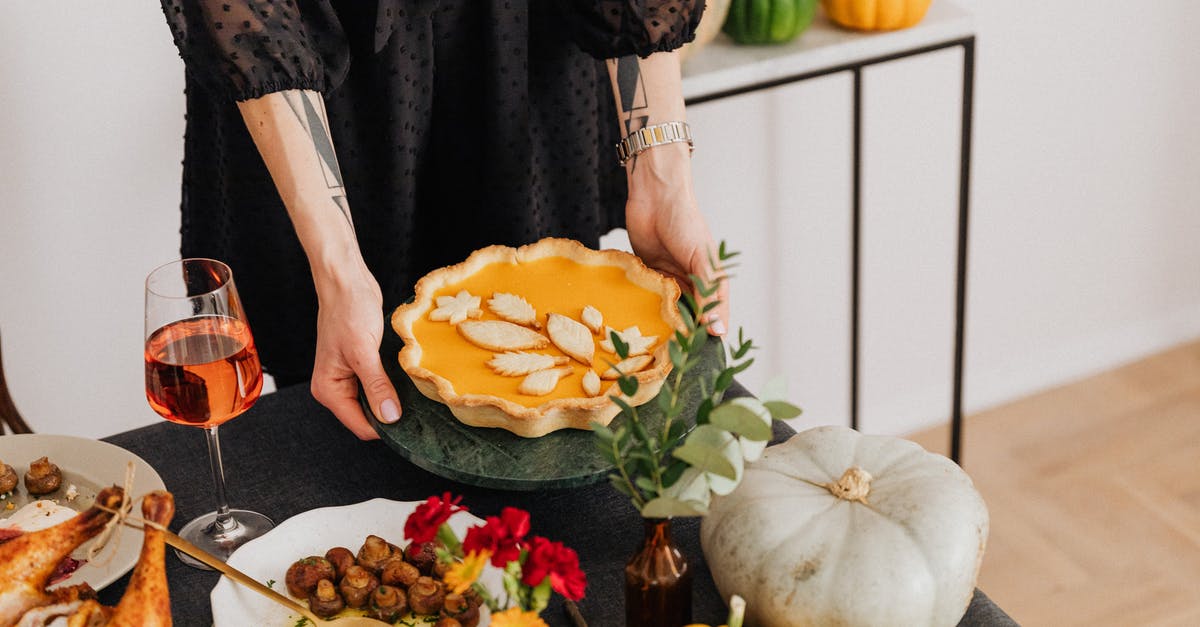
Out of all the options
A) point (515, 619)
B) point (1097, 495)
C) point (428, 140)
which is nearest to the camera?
point (515, 619)

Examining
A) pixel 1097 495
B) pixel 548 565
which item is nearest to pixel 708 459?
pixel 548 565

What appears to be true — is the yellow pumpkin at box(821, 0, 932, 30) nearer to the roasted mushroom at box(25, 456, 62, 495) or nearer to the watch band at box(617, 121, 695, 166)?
the watch band at box(617, 121, 695, 166)

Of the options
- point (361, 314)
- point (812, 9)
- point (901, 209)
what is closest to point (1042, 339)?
point (901, 209)

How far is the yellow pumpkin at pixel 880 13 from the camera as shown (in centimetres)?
202

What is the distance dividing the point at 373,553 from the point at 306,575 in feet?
0.18

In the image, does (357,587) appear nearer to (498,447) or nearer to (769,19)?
(498,447)

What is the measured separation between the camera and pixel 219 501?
107cm

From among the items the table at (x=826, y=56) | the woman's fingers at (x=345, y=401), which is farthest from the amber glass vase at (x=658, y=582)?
the table at (x=826, y=56)

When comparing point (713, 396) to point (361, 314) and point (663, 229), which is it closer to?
point (361, 314)

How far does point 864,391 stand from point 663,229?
162 cm

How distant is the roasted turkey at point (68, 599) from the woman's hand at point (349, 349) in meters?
0.30

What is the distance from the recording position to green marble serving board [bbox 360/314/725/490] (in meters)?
1.00

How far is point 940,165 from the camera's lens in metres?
2.64

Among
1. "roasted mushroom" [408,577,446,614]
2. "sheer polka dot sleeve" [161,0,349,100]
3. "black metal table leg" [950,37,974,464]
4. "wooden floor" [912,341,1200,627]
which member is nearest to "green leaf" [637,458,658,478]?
"roasted mushroom" [408,577,446,614]
